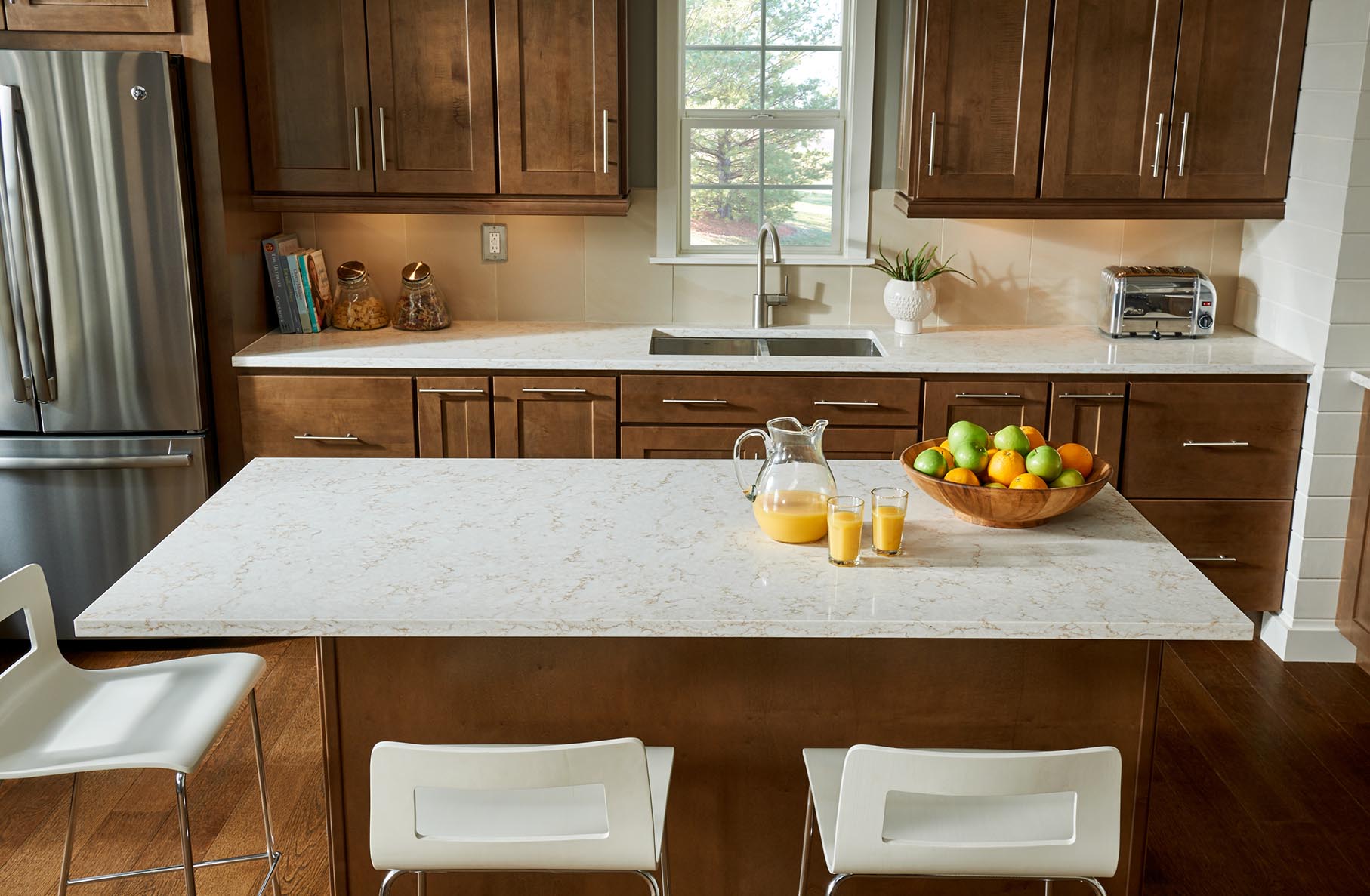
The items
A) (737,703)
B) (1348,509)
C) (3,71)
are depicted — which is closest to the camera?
(737,703)

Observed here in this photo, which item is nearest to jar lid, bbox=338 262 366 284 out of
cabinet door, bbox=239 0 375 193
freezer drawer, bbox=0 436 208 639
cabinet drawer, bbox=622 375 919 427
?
cabinet door, bbox=239 0 375 193

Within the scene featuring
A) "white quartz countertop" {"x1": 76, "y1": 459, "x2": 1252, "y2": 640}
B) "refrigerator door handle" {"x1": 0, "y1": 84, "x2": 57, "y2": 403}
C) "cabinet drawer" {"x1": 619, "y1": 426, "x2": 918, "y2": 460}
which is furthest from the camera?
"cabinet drawer" {"x1": 619, "y1": 426, "x2": 918, "y2": 460}

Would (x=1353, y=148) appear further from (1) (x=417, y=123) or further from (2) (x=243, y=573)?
(2) (x=243, y=573)

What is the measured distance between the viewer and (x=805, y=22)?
4.07 meters

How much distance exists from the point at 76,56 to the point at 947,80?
98.0 inches

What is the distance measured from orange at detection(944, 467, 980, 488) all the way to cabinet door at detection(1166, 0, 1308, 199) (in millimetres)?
2050

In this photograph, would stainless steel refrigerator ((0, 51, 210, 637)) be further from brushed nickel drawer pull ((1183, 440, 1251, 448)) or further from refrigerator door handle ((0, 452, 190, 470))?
brushed nickel drawer pull ((1183, 440, 1251, 448))

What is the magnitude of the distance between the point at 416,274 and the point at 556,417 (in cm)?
78

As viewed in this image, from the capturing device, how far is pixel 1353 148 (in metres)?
3.38

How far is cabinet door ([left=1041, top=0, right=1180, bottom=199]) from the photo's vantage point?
11.9 feet

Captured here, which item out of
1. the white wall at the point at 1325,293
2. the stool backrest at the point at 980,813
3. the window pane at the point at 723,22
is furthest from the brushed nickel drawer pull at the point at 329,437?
the white wall at the point at 1325,293

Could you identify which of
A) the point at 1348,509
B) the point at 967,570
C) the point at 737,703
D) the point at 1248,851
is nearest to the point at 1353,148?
the point at 1348,509

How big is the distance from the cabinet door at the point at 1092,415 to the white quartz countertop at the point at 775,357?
53mm

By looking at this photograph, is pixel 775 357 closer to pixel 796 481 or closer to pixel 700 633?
pixel 796 481
